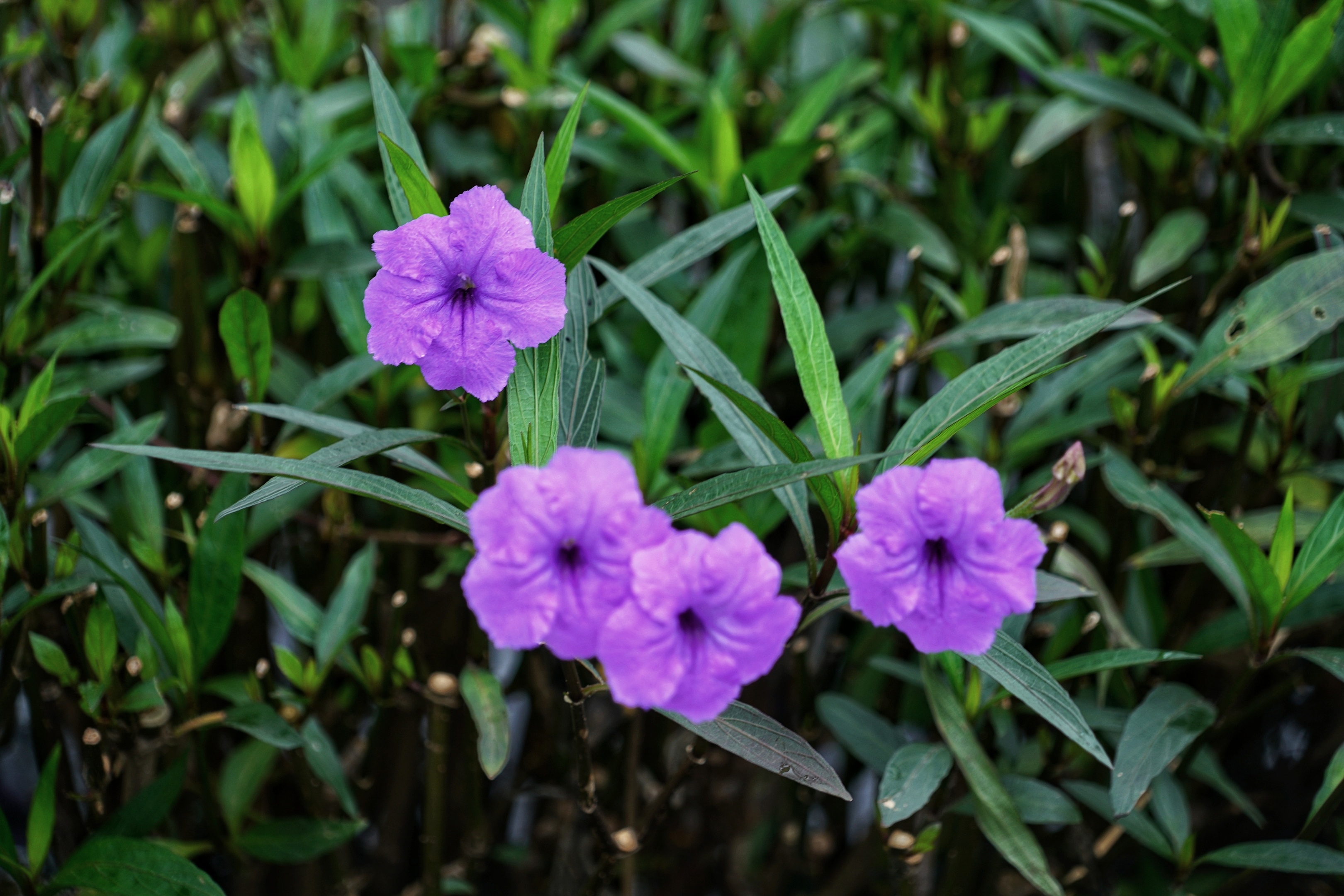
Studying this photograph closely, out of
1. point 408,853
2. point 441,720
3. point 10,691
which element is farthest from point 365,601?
point 408,853

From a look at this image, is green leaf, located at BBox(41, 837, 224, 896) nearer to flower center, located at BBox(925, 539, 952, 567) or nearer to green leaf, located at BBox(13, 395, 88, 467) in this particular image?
green leaf, located at BBox(13, 395, 88, 467)

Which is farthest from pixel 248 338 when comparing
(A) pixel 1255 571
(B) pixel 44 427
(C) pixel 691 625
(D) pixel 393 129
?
(A) pixel 1255 571

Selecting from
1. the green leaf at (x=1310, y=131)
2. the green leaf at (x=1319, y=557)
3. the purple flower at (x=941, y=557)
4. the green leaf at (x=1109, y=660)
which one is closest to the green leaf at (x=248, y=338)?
the purple flower at (x=941, y=557)

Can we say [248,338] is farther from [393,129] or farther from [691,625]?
[691,625]

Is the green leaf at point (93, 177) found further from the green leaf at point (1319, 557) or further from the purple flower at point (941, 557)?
the green leaf at point (1319, 557)

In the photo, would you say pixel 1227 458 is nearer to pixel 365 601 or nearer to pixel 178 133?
pixel 365 601

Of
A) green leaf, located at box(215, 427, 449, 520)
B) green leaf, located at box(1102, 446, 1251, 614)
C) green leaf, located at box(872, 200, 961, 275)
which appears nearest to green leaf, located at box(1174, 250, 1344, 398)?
green leaf, located at box(1102, 446, 1251, 614)
